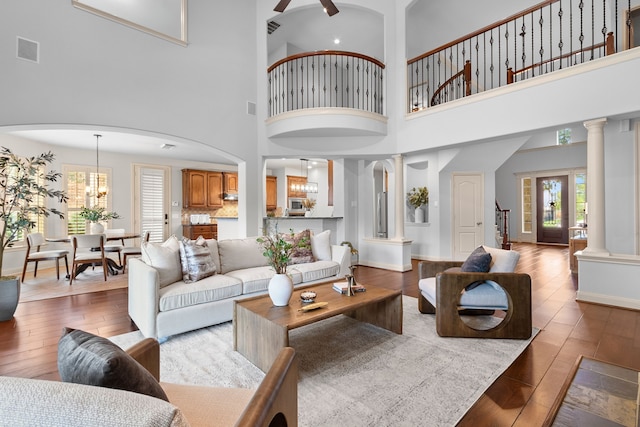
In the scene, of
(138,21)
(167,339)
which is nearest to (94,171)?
(138,21)

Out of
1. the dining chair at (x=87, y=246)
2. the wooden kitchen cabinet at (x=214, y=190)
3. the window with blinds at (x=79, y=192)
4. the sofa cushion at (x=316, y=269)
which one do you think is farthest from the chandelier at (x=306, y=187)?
the sofa cushion at (x=316, y=269)

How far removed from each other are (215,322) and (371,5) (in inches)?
235

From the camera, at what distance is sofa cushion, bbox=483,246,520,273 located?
3010mm

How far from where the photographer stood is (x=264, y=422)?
950 mm

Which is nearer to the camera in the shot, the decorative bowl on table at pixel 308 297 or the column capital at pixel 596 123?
the decorative bowl on table at pixel 308 297

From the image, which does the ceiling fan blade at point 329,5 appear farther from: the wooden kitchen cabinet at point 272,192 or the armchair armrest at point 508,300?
the wooden kitchen cabinet at point 272,192

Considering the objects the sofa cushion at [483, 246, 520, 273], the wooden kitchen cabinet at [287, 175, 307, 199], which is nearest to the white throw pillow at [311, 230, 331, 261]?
the sofa cushion at [483, 246, 520, 273]

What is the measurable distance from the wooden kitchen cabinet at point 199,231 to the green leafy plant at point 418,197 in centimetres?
533

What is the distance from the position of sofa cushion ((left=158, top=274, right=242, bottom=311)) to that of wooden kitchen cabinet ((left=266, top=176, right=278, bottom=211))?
6895 mm

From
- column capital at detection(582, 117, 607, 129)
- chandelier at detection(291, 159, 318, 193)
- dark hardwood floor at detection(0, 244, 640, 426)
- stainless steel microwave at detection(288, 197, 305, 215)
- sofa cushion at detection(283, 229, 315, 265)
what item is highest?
column capital at detection(582, 117, 607, 129)

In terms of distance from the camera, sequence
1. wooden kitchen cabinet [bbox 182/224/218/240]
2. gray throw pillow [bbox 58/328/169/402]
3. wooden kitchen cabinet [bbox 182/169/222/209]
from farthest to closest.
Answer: wooden kitchen cabinet [bbox 182/169/222/209], wooden kitchen cabinet [bbox 182/224/218/240], gray throw pillow [bbox 58/328/169/402]

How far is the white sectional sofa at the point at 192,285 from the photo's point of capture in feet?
9.30

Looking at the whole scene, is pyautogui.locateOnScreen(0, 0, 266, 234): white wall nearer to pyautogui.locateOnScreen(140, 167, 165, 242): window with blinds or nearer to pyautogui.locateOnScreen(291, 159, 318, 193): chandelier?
pyautogui.locateOnScreen(140, 167, 165, 242): window with blinds

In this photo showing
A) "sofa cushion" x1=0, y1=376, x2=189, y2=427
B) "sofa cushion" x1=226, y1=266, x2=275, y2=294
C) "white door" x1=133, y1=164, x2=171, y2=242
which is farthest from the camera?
"white door" x1=133, y1=164, x2=171, y2=242
